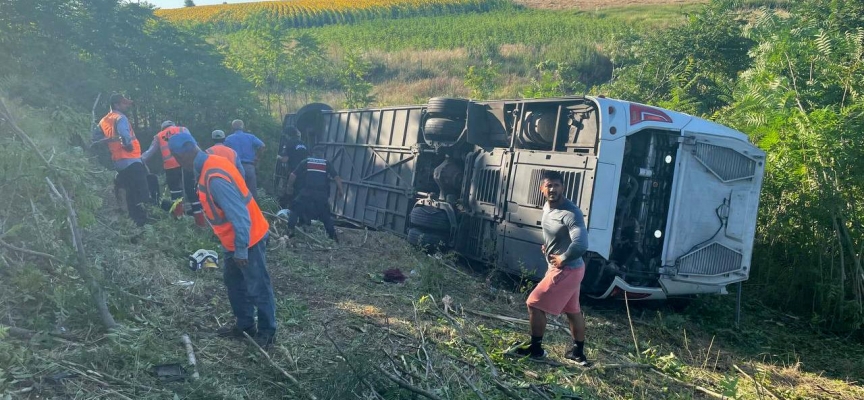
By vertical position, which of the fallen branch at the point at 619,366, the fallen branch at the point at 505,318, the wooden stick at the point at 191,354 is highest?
the fallen branch at the point at 505,318

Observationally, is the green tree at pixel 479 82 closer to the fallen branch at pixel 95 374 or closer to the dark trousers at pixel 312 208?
the dark trousers at pixel 312 208

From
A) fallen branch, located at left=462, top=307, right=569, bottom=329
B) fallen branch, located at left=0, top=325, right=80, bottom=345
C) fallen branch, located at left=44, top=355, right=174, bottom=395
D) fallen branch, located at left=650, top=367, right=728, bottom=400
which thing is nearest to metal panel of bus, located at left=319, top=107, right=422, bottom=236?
fallen branch, located at left=462, top=307, right=569, bottom=329

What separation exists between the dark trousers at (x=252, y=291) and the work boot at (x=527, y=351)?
6.38ft

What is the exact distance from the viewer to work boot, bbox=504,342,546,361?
5.52 m

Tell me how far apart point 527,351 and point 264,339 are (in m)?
2.16

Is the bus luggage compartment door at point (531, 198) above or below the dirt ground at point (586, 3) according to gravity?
below

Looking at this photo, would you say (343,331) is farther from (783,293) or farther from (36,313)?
(783,293)

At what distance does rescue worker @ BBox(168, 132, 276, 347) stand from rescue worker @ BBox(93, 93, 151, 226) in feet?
11.0

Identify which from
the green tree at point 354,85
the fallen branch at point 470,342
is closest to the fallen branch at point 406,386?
the fallen branch at point 470,342

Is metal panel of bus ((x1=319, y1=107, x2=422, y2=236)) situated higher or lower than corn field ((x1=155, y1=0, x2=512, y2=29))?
lower

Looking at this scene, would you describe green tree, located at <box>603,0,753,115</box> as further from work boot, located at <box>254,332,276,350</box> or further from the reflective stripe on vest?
work boot, located at <box>254,332,276,350</box>

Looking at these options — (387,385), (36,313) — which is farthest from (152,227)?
(387,385)

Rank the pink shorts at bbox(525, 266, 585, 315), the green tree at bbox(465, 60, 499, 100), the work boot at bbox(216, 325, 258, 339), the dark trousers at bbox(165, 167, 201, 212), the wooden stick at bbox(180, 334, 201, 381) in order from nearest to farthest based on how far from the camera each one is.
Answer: the wooden stick at bbox(180, 334, 201, 381) < the work boot at bbox(216, 325, 258, 339) < the pink shorts at bbox(525, 266, 585, 315) < the dark trousers at bbox(165, 167, 201, 212) < the green tree at bbox(465, 60, 499, 100)

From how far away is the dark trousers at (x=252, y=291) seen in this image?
5.18m
